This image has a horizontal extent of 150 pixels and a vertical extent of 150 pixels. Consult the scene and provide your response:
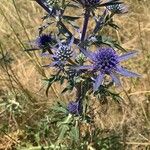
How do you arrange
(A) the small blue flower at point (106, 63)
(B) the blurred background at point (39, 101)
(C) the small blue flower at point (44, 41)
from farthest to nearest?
1. (B) the blurred background at point (39, 101)
2. (C) the small blue flower at point (44, 41)
3. (A) the small blue flower at point (106, 63)

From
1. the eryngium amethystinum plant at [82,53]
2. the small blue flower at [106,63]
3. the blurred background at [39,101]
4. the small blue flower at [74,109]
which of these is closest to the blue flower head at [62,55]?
the eryngium amethystinum plant at [82,53]

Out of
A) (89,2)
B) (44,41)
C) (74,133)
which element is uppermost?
Result: (89,2)

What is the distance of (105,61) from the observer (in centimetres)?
188

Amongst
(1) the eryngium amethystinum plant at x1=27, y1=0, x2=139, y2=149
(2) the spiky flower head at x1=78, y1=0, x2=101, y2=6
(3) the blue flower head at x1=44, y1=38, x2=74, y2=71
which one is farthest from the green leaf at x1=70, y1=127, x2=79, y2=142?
(2) the spiky flower head at x1=78, y1=0, x2=101, y2=6

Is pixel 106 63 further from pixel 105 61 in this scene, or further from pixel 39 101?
pixel 39 101

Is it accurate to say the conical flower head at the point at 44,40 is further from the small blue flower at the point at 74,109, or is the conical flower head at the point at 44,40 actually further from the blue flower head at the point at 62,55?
the small blue flower at the point at 74,109

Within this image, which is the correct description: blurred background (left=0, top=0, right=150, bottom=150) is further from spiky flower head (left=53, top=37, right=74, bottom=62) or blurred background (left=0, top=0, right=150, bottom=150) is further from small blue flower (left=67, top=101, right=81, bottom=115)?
spiky flower head (left=53, top=37, right=74, bottom=62)

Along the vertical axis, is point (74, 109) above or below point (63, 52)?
below

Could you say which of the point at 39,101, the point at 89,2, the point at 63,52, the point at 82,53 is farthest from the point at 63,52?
the point at 39,101

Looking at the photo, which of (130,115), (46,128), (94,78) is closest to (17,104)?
(46,128)

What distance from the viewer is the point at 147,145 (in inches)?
104

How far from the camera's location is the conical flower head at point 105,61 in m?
1.87

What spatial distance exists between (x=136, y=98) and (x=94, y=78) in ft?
4.02

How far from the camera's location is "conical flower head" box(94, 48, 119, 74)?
1.87 meters
